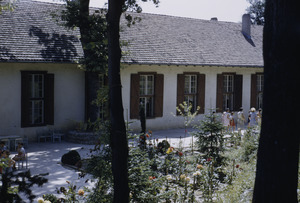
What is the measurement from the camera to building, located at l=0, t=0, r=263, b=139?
53.1 ft

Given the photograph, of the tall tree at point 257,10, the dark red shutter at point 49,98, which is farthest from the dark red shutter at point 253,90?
the tall tree at point 257,10

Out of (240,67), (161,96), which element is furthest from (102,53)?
(240,67)

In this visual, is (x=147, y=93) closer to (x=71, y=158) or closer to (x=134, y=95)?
(x=134, y=95)

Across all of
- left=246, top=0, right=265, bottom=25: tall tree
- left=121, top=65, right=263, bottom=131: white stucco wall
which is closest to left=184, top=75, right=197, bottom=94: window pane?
left=121, top=65, right=263, bottom=131: white stucco wall

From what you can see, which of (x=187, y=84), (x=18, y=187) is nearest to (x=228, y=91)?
(x=187, y=84)

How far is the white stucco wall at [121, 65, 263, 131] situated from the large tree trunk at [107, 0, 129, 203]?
11796 millimetres

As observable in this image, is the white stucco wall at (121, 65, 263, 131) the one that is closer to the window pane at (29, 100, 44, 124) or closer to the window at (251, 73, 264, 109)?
the window at (251, 73, 264, 109)

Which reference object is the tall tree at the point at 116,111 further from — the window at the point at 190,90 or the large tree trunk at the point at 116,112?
the window at the point at 190,90

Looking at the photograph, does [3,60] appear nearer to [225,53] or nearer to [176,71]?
[176,71]

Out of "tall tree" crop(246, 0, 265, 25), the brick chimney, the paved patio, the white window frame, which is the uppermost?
"tall tree" crop(246, 0, 265, 25)

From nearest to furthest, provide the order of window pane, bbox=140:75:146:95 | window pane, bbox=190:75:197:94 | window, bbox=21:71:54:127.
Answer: window, bbox=21:71:54:127, window pane, bbox=140:75:146:95, window pane, bbox=190:75:197:94

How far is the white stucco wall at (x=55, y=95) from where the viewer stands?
52.0 ft

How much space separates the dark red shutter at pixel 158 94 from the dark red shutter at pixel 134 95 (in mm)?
1098

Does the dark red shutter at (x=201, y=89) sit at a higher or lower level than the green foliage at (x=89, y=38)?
lower
